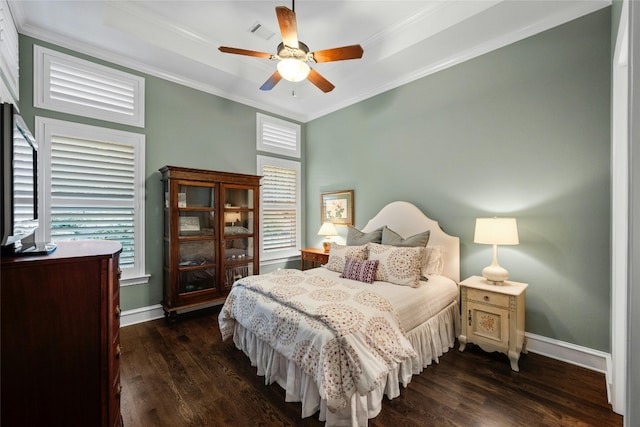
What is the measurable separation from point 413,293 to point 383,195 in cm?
174

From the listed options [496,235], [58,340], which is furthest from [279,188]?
[58,340]

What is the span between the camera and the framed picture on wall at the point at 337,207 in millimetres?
4195

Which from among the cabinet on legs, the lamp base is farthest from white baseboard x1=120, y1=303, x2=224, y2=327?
the lamp base

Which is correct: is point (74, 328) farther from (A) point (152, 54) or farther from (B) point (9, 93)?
(A) point (152, 54)

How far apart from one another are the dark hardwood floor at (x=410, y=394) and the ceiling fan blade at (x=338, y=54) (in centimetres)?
269

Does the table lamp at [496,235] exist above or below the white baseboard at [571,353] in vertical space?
above

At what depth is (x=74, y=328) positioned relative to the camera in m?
1.17

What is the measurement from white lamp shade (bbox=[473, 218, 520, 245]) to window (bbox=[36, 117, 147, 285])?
373 centimetres

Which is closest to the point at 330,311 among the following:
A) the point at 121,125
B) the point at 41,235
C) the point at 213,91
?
the point at 41,235

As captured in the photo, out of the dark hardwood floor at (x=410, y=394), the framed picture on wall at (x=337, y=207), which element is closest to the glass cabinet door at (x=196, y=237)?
the dark hardwood floor at (x=410, y=394)

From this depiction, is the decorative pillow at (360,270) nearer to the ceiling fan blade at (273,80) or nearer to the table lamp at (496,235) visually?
the table lamp at (496,235)

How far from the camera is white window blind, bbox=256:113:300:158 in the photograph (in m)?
4.42

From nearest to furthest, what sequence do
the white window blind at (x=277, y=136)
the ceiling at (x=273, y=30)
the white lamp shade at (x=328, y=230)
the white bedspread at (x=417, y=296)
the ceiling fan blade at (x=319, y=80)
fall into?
the white bedspread at (x=417, y=296)
the ceiling at (x=273, y=30)
the ceiling fan blade at (x=319, y=80)
the white lamp shade at (x=328, y=230)
the white window blind at (x=277, y=136)

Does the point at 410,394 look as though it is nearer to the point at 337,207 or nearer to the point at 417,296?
the point at 417,296
